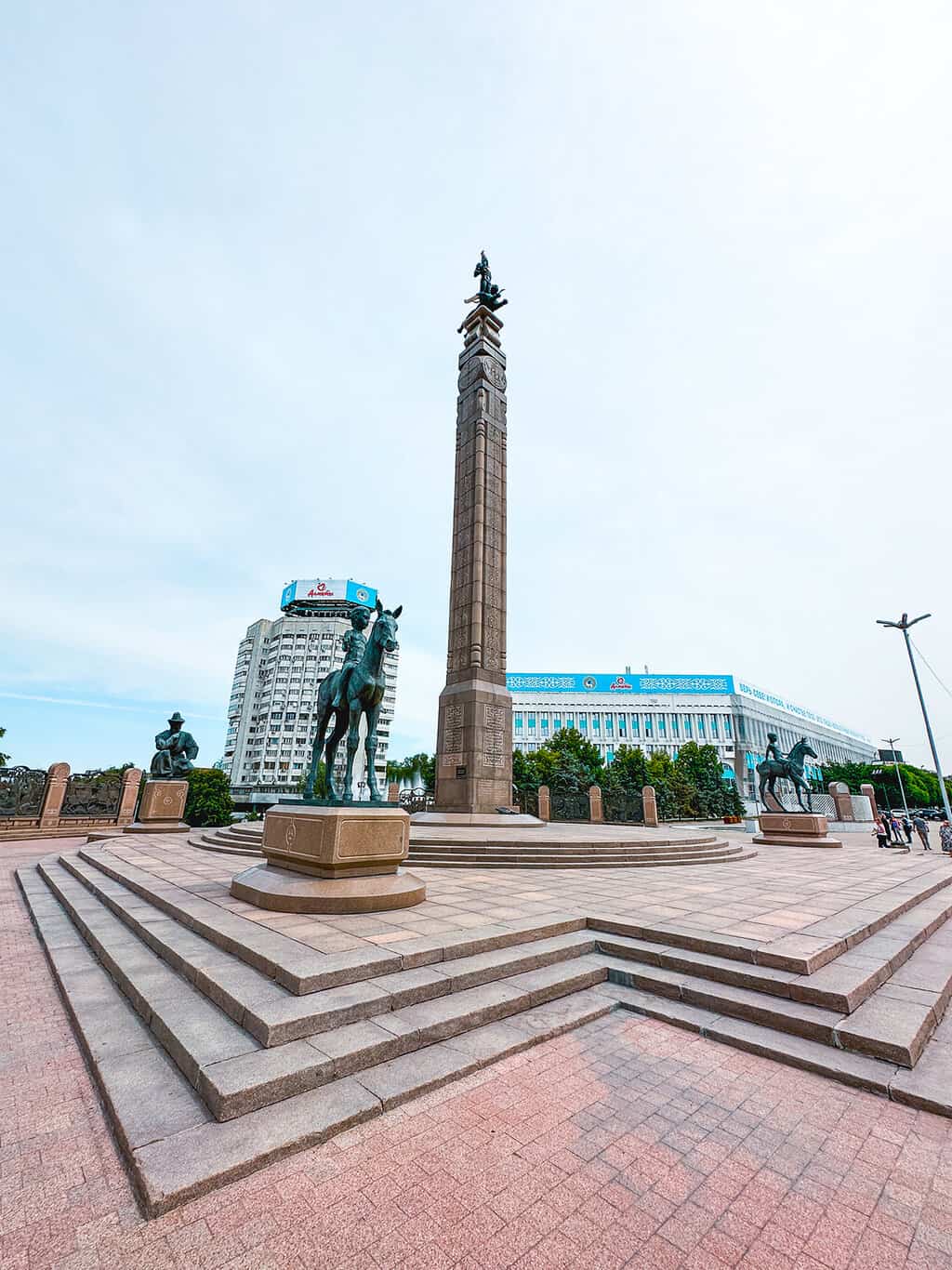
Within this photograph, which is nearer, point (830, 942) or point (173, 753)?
point (830, 942)

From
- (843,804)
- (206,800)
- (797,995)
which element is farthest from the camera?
(843,804)

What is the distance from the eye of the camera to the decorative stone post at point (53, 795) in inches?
714

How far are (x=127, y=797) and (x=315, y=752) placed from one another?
52.6ft

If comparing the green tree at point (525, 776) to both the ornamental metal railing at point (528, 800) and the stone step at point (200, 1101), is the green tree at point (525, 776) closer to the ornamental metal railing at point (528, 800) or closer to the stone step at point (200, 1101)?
the ornamental metal railing at point (528, 800)

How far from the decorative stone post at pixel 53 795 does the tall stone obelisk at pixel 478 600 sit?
43.3ft

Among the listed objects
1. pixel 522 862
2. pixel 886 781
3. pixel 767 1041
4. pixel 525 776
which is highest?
pixel 886 781

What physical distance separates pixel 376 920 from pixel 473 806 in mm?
9612

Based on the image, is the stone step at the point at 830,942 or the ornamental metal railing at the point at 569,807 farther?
the ornamental metal railing at the point at 569,807

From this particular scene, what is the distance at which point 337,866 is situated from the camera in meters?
6.44

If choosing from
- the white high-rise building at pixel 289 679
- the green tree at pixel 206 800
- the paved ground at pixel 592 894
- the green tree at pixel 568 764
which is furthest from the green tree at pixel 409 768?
the paved ground at pixel 592 894

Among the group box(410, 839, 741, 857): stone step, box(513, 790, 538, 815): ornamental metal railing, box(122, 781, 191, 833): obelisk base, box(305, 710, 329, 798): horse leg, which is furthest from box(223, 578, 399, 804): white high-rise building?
box(305, 710, 329, 798): horse leg

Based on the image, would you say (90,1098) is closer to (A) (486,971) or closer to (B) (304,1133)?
(B) (304,1133)

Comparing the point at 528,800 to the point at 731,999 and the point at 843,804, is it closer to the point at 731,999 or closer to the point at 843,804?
the point at 843,804

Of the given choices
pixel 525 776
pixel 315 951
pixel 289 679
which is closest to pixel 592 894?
pixel 315 951
